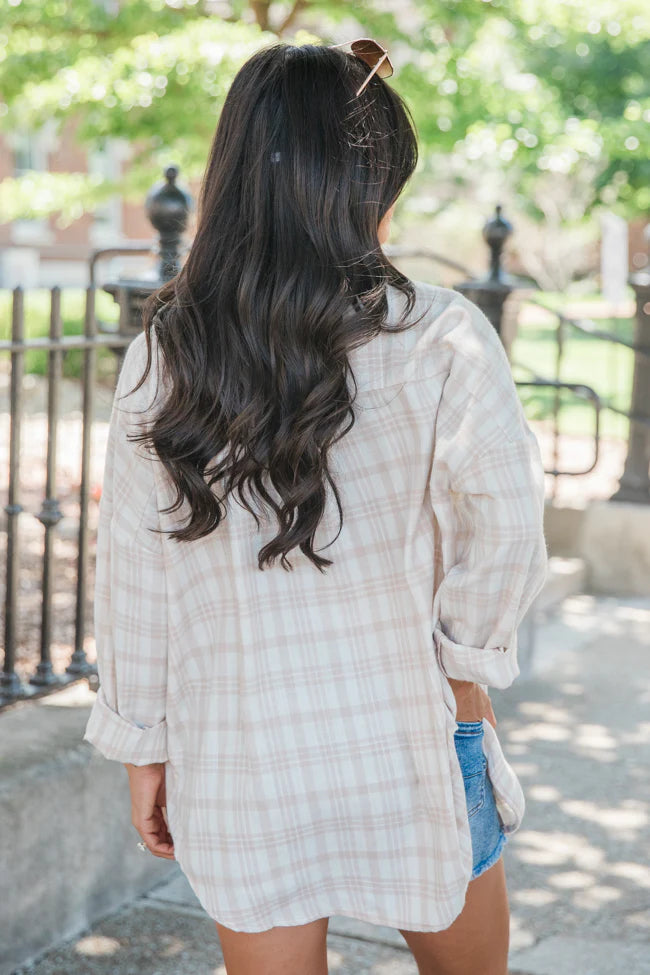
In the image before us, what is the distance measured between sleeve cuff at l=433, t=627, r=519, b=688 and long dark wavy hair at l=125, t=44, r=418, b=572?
22cm

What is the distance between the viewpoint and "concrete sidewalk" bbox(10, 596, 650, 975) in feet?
9.15

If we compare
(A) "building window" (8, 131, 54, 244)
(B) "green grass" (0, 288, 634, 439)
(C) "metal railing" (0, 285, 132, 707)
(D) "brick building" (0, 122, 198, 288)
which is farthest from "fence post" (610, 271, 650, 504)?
(A) "building window" (8, 131, 54, 244)

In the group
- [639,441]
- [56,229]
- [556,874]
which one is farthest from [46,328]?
[56,229]

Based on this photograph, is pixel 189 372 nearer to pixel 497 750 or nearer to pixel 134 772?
pixel 134 772

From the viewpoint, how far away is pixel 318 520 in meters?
1.52

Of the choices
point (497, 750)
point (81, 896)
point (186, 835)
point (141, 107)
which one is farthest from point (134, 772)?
point (141, 107)

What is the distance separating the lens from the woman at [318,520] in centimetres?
149

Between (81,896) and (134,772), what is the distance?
1.34 meters

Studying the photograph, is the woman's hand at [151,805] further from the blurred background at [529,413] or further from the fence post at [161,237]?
the fence post at [161,237]

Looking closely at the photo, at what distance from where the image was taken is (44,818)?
2.74 meters

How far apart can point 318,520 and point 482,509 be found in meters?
0.22

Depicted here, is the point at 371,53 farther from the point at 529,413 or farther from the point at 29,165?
the point at 29,165

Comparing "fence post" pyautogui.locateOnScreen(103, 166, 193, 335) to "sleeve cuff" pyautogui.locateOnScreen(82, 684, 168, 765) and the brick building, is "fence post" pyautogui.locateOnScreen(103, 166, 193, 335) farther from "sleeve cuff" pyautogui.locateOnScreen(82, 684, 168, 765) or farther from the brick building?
the brick building

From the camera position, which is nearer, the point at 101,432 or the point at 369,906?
the point at 369,906
